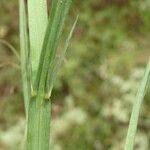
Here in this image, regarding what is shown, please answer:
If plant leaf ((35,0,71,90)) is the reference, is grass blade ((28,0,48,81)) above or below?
above

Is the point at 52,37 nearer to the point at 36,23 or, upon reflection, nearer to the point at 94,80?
the point at 36,23

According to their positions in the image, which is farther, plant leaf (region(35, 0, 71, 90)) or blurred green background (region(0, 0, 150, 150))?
blurred green background (region(0, 0, 150, 150))

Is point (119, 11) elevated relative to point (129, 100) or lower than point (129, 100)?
elevated

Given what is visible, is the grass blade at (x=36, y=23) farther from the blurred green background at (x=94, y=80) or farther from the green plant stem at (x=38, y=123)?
the blurred green background at (x=94, y=80)

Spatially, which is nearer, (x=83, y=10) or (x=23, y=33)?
(x=23, y=33)

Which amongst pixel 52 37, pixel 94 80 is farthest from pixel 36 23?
pixel 94 80

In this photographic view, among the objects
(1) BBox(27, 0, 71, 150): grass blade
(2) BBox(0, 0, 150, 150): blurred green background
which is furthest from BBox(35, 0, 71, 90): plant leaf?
(2) BBox(0, 0, 150, 150): blurred green background

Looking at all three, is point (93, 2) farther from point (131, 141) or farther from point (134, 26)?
A: point (131, 141)

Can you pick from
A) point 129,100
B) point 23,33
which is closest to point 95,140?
point 129,100

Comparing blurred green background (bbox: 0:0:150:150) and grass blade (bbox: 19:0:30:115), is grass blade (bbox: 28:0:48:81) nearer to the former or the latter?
grass blade (bbox: 19:0:30:115)
